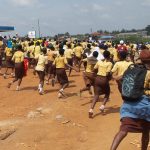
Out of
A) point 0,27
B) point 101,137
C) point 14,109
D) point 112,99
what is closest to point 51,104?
point 14,109

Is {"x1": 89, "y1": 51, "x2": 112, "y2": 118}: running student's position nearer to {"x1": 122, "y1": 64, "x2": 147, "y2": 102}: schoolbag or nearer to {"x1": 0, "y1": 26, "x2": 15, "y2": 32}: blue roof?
{"x1": 122, "y1": 64, "x2": 147, "y2": 102}: schoolbag

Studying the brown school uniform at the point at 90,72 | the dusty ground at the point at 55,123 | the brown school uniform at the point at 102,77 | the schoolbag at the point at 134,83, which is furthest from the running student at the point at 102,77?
the schoolbag at the point at 134,83

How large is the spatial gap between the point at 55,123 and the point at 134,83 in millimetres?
4745

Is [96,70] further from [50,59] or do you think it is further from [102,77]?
[50,59]

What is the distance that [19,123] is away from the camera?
36.8 feet

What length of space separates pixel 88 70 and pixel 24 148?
4435mm

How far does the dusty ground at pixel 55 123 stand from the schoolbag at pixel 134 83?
2.13m

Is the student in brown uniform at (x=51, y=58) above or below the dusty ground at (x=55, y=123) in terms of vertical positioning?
above

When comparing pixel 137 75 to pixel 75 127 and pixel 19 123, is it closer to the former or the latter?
pixel 75 127

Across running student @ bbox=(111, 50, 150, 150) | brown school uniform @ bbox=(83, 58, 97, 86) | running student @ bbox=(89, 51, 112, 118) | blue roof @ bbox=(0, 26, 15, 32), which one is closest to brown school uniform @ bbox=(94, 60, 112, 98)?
running student @ bbox=(89, 51, 112, 118)

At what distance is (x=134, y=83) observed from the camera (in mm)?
6406

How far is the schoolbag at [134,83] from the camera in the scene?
21.0 ft

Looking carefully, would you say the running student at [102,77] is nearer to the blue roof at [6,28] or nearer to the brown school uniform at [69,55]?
the brown school uniform at [69,55]

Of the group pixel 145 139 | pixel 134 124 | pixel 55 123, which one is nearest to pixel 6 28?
pixel 55 123
